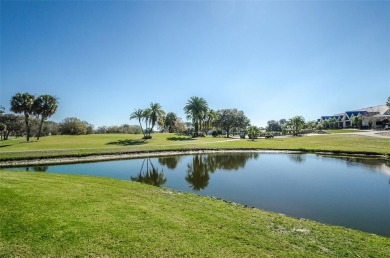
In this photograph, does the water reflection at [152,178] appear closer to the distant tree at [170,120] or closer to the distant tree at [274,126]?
the distant tree at [170,120]

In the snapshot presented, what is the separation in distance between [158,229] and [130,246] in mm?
1449

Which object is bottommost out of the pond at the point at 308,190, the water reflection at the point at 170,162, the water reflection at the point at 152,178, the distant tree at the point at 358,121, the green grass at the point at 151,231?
the pond at the point at 308,190

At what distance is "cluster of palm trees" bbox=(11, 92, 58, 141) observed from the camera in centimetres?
5866

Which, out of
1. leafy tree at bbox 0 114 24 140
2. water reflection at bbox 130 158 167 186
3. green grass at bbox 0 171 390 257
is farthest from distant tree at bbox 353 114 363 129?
leafy tree at bbox 0 114 24 140

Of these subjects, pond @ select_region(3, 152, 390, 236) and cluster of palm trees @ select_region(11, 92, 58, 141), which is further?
cluster of palm trees @ select_region(11, 92, 58, 141)

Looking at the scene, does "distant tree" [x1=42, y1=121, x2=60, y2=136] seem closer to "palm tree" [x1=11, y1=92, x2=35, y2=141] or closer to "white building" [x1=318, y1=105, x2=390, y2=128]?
"palm tree" [x1=11, y1=92, x2=35, y2=141]

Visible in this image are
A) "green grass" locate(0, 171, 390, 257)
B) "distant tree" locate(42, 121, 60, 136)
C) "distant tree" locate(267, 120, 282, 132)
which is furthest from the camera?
"distant tree" locate(267, 120, 282, 132)

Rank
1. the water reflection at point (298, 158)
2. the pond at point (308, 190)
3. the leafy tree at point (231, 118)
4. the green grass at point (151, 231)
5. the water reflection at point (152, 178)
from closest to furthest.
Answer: the green grass at point (151, 231) → the pond at point (308, 190) → the water reflection at point (152, 178) → the water reflection at point (298, 158) → the leafy tree at point (231, 118)

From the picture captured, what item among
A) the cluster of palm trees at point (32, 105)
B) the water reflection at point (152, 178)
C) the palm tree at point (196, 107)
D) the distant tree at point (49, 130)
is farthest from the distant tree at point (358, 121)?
the distant tree at point (49, 130)

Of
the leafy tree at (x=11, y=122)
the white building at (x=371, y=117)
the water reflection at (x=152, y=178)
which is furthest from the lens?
the white building at (x=371, y=117)

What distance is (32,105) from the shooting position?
61.3m

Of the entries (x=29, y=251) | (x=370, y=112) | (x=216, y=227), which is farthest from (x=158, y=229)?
(x=370, y=112)

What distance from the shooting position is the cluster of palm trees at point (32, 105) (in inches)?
2309

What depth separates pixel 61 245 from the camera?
24.1 feet
